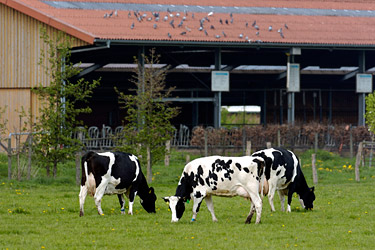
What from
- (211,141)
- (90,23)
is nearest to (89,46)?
(90,23)

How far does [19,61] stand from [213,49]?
8.63 metres

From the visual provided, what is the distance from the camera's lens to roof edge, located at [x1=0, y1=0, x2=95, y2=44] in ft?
104

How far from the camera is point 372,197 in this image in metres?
20.7

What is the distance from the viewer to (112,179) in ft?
55.5

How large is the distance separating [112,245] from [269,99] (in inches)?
1315

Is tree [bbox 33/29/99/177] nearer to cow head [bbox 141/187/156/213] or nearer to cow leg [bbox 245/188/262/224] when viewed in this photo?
cow head [bbox 141/187/156/213]

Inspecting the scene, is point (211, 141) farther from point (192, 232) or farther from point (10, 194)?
point (192, 232)

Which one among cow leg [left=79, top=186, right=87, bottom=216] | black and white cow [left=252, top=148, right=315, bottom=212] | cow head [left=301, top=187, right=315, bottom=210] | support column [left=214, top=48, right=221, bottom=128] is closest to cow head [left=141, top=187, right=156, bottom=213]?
cow leg [left=79, top=186, right=87, bottom=216]

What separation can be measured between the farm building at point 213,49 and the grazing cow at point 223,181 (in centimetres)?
1725

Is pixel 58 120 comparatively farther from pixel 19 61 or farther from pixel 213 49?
pixel 213 49

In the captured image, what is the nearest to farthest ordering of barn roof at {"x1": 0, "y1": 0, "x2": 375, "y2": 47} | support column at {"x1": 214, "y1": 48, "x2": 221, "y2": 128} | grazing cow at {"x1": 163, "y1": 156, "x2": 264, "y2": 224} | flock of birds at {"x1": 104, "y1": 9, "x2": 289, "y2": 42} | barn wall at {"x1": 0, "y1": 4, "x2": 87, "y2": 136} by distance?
grazing cow at {"x1": 163, "y1": 156, "x2": 264, "y2": 224}
barn roof at {"x1": 0, "y1": 0, "x2": 375, "y2": 47}
barn wall at {"x1": 0, "y1": 4, "x2": 87, "y2": 136}
flock of birds at {"x1": 104, "y1": 9, "x2": 289, "y2": 42}
support column at {"x1": 214, "y1": 48, "x2": 221, "y2": 128}

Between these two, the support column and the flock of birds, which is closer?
the flock of birds

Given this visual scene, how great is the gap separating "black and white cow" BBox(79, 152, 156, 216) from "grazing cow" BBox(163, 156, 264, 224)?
2014 mm

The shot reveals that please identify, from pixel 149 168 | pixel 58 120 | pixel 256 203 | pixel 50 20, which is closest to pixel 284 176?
pixel 256 203
